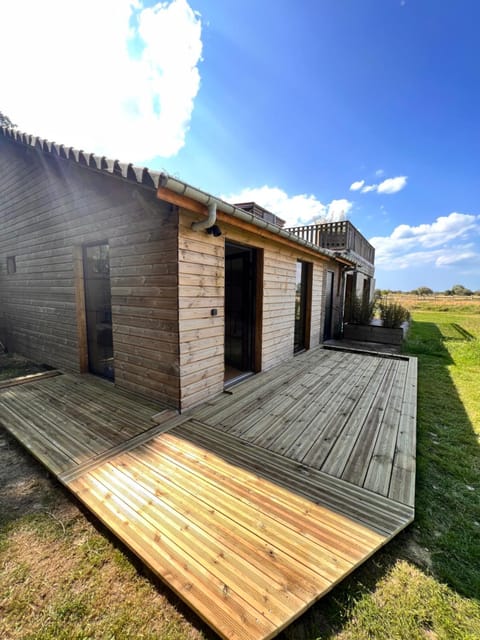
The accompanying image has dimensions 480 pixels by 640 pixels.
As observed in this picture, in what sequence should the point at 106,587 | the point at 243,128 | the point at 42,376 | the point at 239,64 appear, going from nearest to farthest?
the point at 106,587 < the point at 42,376 < the point at 239,64 < the point at 243,128

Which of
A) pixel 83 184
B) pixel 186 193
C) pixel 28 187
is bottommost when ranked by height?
pixel 186 193

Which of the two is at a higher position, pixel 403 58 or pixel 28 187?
pixel 403 58

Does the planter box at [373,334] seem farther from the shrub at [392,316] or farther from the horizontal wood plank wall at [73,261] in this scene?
the horizontal wood plank wall at [73,261]

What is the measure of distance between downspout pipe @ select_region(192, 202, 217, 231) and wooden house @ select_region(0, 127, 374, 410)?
0.01 meters

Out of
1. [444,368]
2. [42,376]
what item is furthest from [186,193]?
[444,368]

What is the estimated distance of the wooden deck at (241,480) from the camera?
1261mm

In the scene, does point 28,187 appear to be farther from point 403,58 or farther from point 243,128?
point 403,58

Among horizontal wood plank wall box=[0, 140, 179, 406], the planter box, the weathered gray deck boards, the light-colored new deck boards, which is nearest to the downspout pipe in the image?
horizontal wood plank wall box=[0, 140, 179, 406]

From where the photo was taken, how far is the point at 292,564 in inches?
52.4

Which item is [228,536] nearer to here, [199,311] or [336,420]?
[336,420]

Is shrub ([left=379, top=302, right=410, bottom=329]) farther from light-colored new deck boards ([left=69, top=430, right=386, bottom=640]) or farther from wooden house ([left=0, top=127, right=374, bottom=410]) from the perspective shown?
light-colored new deck boards ([left=69, top=430, right=386, bottom=640])

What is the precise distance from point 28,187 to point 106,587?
6092 mm

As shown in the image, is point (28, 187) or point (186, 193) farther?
point (28, 187)

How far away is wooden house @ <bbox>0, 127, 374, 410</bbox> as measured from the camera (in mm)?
2857
